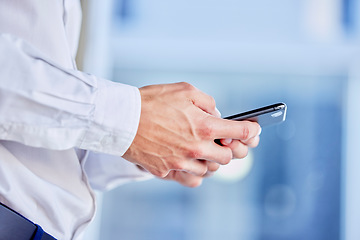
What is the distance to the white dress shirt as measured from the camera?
52 centimetres

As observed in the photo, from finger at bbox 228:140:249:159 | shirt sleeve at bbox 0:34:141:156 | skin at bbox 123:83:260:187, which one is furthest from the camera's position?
finger at bbox 228:140:249:159

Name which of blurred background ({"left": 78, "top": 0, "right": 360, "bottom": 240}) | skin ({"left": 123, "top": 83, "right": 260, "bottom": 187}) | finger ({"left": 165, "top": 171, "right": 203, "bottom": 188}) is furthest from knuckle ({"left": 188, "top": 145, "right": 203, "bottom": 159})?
blurred background ({"left": 78, "top": 0, "right": 360, "bottom": 240})

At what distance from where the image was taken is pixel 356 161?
2.72 metres

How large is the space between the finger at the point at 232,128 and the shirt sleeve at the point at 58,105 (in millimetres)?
132

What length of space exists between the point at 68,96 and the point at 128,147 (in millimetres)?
121

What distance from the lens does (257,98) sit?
2854 millimetres

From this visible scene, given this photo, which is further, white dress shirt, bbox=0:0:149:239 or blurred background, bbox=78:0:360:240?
blurred background, bbox=78:0:360:240

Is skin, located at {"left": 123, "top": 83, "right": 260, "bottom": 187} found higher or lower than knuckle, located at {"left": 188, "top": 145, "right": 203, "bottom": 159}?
higher

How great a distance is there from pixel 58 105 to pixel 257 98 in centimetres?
243

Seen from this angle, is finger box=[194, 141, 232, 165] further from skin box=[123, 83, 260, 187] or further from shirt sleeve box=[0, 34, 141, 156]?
shirt sleeve box=[0, 34, 141, 156]

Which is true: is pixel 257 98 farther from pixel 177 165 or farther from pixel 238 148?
pixel 177 165

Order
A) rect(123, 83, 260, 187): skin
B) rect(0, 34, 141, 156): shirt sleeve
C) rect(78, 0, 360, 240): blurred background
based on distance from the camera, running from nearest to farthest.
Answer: rect(0, 34, 141, 156): shirt sleeve
rect(123, 83, 260, 187): skin
rect(78, 0, 360, 240): blurred background

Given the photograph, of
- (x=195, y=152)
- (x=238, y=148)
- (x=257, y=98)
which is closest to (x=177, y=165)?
(x=195, y=152)

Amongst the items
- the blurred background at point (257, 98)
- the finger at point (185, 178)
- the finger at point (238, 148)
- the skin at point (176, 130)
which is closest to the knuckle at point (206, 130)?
the skin at point (176, 130)
